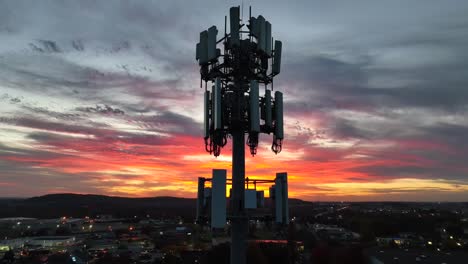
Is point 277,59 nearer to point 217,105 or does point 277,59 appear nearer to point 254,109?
point 254,109

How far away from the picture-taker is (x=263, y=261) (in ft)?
185

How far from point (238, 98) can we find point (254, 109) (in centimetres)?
61

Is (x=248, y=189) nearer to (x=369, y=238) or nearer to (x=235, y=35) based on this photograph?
(x=235, y=35)

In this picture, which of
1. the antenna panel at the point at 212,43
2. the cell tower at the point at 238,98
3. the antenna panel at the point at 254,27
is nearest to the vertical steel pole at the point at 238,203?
the cell tower at the point at 238,98

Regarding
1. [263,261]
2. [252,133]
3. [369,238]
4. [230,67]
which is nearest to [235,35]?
[230,67]

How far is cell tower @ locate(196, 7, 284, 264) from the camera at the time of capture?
35.2 feet

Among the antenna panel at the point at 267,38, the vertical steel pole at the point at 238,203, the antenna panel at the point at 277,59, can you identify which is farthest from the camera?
the antenna panel at the point at 277,59

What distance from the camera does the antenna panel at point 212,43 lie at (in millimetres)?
11375

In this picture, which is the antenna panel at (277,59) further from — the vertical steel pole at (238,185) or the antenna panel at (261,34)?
the vertical steel pole at (238,185)

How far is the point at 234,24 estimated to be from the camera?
1130cm

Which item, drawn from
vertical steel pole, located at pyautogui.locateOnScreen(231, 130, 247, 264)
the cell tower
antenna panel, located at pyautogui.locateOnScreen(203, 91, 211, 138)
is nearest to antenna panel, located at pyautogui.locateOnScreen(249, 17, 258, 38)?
the cell tower

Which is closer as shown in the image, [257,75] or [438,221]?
[257,75]

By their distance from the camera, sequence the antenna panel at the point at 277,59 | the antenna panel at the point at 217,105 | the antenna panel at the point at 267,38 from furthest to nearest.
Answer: the antenna panel at the point at 277,59
the antenna panel at the point at 267,38
the antenna panel at the point at 217,105

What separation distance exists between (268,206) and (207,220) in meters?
1.89
